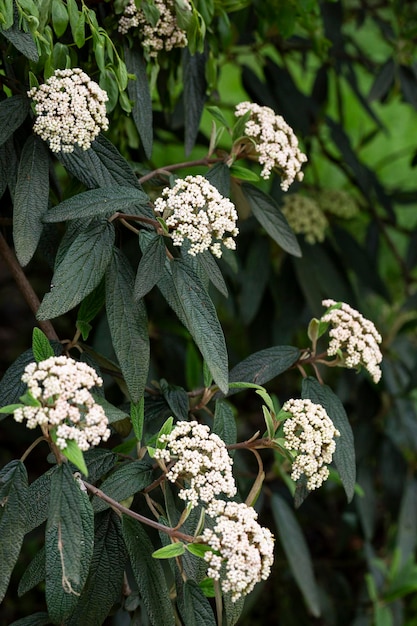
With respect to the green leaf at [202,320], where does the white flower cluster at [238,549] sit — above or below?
below

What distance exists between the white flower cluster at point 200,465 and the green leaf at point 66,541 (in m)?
0.10

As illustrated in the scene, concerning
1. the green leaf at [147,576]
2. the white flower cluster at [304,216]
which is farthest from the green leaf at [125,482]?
the white flower cluster at [304,216]

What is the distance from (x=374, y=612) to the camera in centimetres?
202

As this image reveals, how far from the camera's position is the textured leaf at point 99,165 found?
100 centimetres

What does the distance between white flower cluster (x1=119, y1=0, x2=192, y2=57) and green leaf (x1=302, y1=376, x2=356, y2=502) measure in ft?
1.64

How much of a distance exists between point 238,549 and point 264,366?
0.36 meters

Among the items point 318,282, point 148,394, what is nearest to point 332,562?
point 318,282

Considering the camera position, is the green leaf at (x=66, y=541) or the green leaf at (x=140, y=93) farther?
the green leaf at (x=140, y=93)

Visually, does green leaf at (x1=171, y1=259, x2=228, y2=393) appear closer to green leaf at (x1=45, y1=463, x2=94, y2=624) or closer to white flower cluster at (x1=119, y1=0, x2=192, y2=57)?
green leaf at (x1=45, y1=463, x2=94, y2=624)

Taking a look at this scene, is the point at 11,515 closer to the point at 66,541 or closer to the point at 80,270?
the point at 66,541

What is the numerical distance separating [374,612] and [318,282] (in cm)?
88

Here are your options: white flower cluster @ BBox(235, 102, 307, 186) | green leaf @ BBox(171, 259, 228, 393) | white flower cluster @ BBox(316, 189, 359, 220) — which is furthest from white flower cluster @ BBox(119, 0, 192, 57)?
white flower cluster @ BBox(316, 189, 359, 220)

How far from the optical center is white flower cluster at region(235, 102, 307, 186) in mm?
1086

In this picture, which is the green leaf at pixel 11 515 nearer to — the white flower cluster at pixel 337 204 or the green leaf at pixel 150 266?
the green leaf at pixel 150 266
